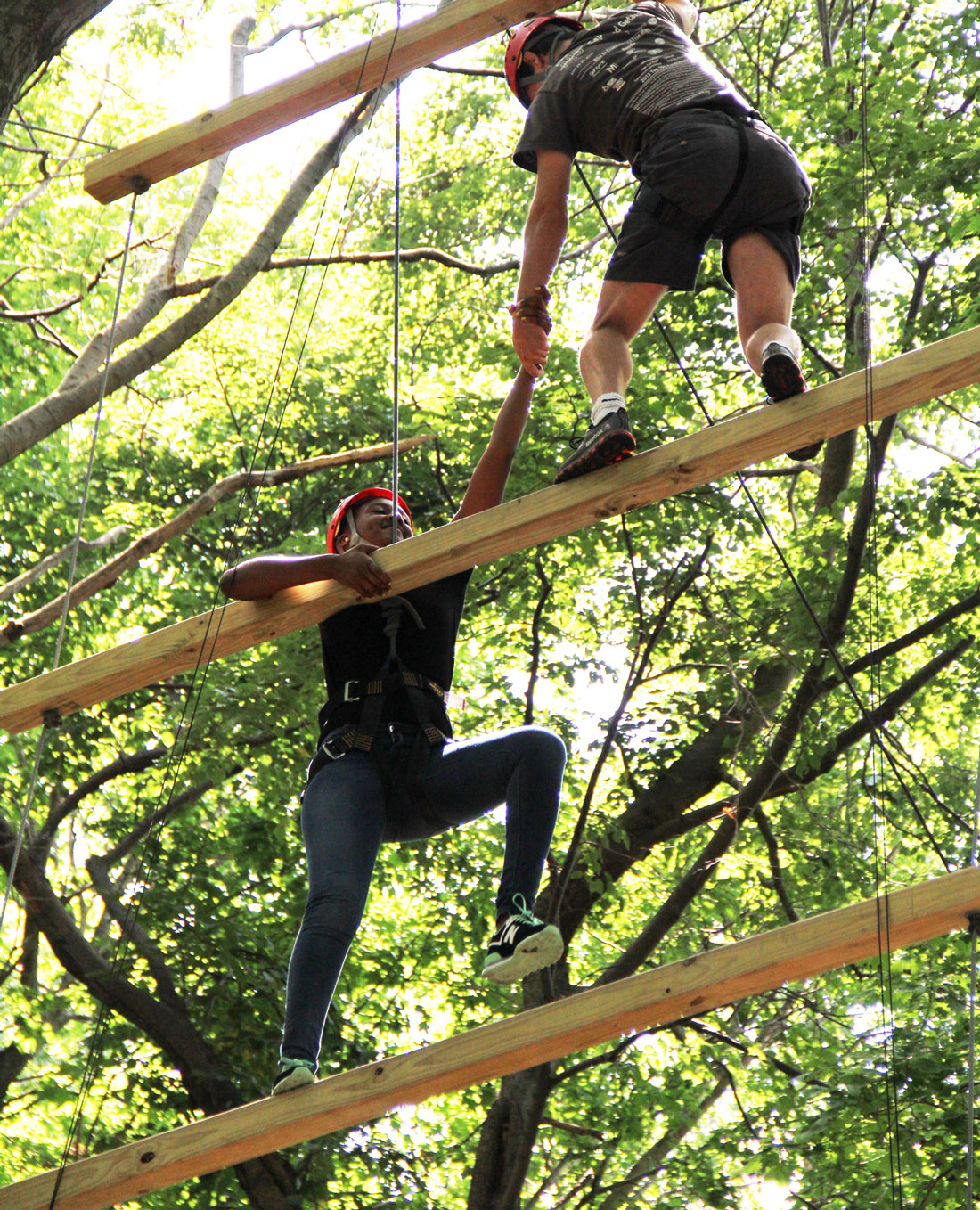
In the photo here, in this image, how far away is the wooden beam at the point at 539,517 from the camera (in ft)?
9.29

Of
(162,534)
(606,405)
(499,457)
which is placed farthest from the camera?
(162,534)

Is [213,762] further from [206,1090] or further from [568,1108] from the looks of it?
[568,1108]

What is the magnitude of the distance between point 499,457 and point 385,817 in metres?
1.01

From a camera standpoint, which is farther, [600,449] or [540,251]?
[540,251]

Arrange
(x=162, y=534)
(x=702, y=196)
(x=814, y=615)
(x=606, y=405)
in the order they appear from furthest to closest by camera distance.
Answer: (x=162, y=534) < (x=814, y=615) < (x=702, y=196) < (x=606, y=405)

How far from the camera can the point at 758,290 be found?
3227 millimetres

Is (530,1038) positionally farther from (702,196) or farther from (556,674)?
(556,674)

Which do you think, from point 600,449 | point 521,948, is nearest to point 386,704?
point 521,948

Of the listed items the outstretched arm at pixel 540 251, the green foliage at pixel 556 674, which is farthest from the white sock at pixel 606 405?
the green foliage at pixel 556 674

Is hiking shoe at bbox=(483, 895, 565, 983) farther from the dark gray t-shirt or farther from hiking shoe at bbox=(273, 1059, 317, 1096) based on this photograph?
the dark gray t-shirt

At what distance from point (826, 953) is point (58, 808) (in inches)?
247

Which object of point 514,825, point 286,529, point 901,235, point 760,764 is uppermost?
point 901,235

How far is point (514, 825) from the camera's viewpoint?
3.06m

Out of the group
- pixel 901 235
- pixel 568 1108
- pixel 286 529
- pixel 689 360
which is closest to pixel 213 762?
pixel 286 529
